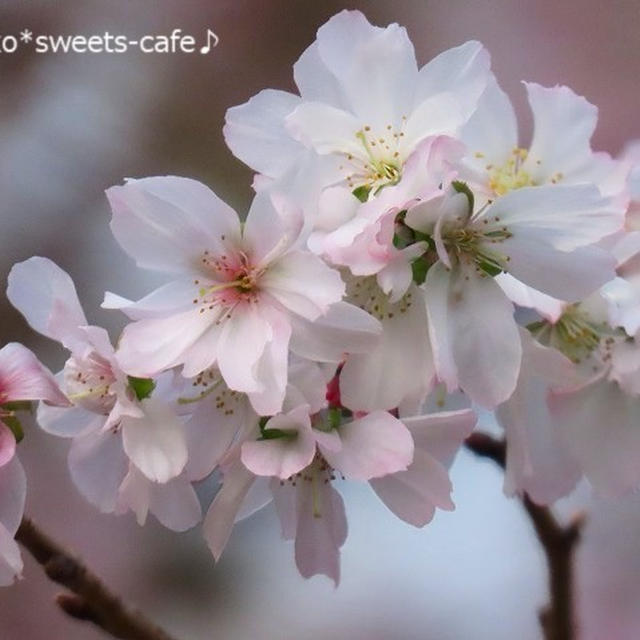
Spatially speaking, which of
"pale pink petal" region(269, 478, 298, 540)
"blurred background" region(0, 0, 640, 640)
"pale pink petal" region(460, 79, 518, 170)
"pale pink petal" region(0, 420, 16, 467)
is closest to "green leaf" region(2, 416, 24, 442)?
"pale pink petal" region(0, 420, 16, 467)

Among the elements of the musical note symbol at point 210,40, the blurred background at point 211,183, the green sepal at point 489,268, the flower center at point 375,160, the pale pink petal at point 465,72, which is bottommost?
the blurred background at point 211,183

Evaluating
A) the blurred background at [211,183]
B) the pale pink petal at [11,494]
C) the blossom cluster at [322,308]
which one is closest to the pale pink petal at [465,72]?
the blossom cluster at [322,308]

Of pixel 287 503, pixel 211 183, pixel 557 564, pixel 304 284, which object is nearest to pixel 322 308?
pixel 304 284

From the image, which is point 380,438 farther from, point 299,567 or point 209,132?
point 209,132

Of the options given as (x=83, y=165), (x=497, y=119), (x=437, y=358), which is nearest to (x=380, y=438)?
(x=437, y=358)

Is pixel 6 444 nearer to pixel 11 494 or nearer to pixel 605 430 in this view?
pixel 11 494

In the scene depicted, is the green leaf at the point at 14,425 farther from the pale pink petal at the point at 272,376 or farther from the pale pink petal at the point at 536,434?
the pale pink petal at the point at 536,434
